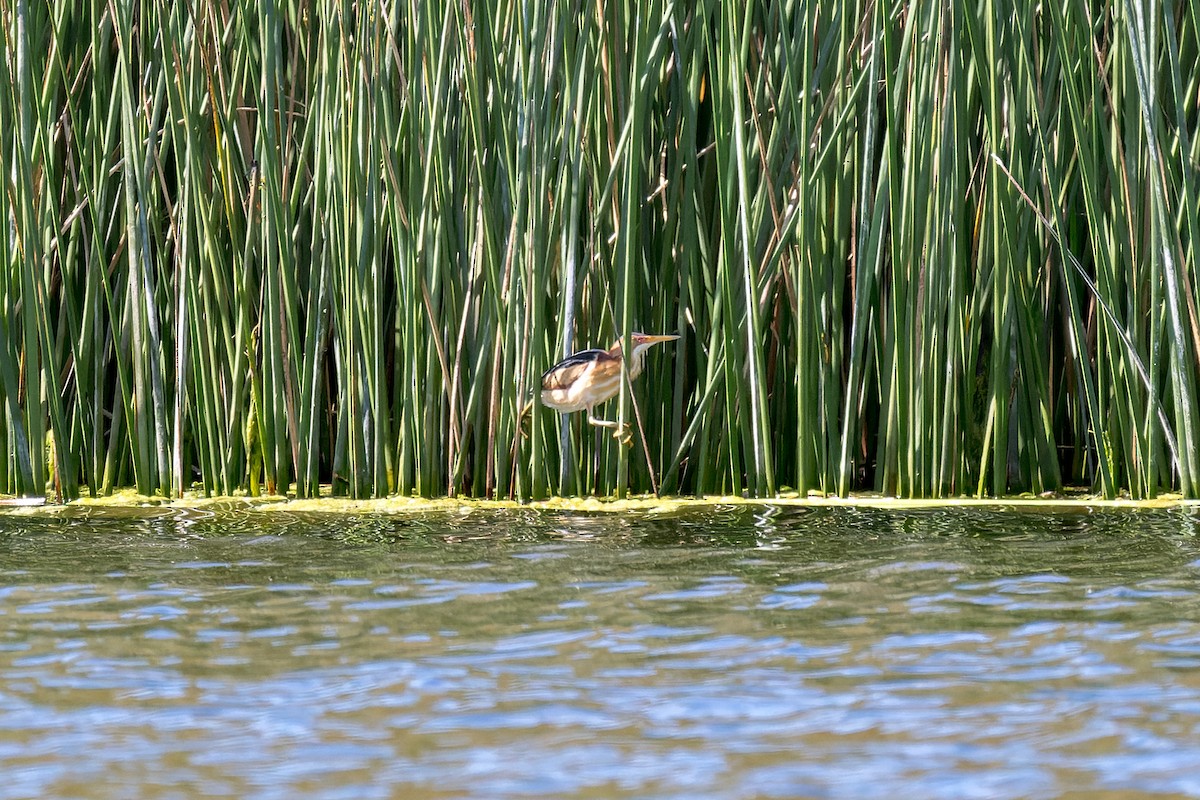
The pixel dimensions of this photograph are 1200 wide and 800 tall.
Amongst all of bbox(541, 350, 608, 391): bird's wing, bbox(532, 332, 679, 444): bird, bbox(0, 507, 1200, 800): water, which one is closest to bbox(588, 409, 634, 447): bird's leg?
bbox(532, 332, 679, 444): bird

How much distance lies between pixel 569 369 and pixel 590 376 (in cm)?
7

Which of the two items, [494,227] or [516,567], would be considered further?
[494,227]

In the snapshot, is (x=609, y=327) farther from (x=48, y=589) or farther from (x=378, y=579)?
(x=48, y=589)

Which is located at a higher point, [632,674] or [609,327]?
[609,327]

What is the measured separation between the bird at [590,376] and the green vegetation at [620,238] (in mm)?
87

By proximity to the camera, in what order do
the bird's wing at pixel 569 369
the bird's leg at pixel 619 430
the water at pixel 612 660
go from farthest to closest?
the bird's leg at pixel 619 430
the bird's wing at pixel 569 369
the water at pixel 612 660

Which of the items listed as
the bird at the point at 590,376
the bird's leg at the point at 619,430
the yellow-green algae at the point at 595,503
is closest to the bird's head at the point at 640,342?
the bird at the point at 590,376

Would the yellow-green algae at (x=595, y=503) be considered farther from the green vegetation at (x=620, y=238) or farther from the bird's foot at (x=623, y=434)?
the bird's foot at (x=623, y=434)

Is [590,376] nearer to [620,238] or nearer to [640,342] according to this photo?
[640,342]

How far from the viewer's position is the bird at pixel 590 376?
4453 millimetres

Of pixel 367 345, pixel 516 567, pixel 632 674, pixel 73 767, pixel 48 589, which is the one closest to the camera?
pixel 73 767

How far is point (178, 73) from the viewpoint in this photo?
4.80 m

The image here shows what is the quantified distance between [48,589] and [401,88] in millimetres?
1965

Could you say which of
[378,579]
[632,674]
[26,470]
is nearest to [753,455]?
[378,579]
